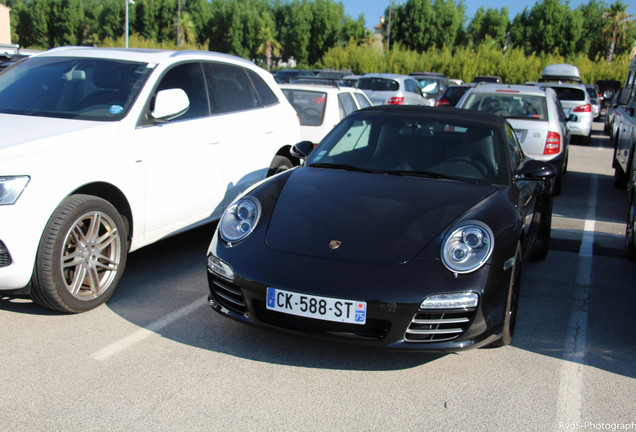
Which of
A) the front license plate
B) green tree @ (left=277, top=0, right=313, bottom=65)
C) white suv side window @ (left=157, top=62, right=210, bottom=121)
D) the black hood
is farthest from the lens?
green tree @ (left=277, top=0, right=313, bottom=65)

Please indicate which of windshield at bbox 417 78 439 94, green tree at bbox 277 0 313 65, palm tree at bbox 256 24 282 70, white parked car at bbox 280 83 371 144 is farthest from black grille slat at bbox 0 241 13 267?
palm tree at bbox 256 24 282 70

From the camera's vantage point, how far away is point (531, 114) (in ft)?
31.4

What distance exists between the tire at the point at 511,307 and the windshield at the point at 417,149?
0.71 metres

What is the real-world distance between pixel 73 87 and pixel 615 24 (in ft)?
245

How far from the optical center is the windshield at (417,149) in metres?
4.61

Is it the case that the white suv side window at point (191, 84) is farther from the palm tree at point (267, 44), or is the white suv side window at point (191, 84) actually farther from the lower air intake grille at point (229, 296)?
the palm tree at point (267, 44)

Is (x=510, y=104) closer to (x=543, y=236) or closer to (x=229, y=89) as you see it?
(x=543, y=236)

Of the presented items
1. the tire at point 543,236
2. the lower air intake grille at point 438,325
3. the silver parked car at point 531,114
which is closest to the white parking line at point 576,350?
the tire at point 543,236

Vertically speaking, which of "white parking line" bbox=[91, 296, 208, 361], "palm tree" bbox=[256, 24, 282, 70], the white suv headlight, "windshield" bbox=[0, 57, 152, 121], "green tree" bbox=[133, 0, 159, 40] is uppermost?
"green tree" bbox=[133, 0, 159, 40]

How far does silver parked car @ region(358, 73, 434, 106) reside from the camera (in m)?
18.0

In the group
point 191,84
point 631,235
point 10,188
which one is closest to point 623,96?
point 631,235

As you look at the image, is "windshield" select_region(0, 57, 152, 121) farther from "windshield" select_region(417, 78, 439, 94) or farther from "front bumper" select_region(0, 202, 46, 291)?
"windshield" select_region(417, 78, 439, 94)

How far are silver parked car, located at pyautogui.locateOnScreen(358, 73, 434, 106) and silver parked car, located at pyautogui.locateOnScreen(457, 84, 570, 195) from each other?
7572 mm

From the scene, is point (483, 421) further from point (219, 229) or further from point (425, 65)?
point (425, 65)
